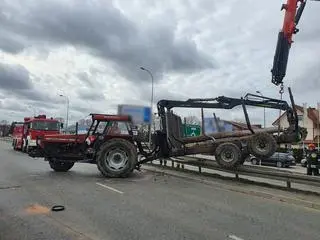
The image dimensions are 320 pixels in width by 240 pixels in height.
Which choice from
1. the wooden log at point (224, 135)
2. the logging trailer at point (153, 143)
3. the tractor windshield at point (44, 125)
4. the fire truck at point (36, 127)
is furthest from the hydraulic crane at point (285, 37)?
the tractor windshield at point (44, 125)

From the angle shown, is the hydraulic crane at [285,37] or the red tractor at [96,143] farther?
the hydraulic crane at [285,37]

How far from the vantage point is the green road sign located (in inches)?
718

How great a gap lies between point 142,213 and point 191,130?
9118 millimetres

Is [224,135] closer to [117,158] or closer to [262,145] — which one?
[262,145]

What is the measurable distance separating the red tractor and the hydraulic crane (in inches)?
240

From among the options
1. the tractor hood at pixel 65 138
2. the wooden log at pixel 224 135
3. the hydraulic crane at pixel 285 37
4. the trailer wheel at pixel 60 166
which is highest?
the hydraulic crane at pixel 285 37

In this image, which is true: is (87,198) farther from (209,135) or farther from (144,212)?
(209,135)

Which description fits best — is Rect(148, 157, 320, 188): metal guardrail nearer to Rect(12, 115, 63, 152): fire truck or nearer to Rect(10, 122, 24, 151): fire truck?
Rect(12, 115, 63, 152): fire truck

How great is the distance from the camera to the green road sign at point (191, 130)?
18247 mm

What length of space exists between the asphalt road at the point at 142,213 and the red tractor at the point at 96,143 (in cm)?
234

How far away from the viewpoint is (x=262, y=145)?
53.9 feet

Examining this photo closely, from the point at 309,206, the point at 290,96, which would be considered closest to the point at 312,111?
the point at 290,96

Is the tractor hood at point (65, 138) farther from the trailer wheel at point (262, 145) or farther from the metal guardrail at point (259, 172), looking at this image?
the trailer wheel at point (262, 145)

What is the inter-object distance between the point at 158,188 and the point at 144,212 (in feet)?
14.1
